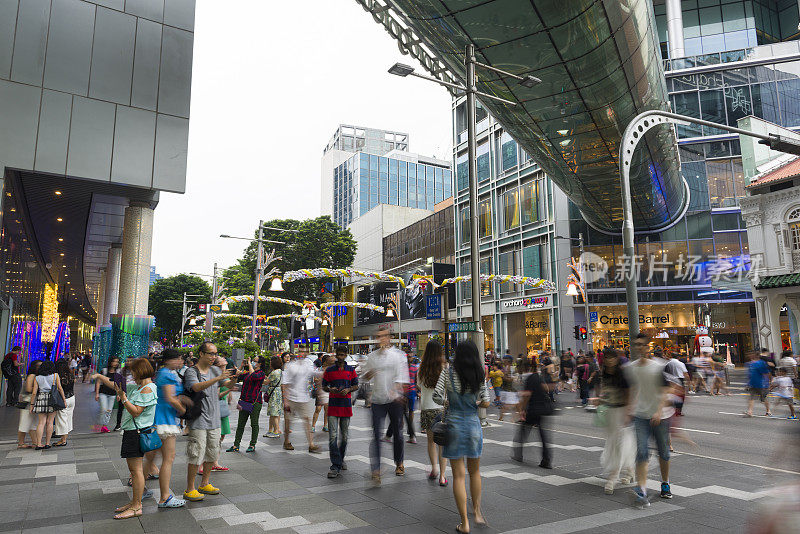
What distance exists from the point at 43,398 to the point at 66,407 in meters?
0.53

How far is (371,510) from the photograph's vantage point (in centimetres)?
593

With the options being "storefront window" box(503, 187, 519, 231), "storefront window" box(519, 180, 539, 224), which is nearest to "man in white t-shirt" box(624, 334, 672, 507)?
"storefront window" box(519, 180, 539, 224)

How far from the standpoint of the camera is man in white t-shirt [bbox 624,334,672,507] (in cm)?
605

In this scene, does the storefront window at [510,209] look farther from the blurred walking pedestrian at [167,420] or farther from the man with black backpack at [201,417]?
the blurred walking pedestrian at [167,420]

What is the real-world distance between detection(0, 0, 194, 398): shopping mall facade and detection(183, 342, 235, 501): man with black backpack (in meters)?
8.50

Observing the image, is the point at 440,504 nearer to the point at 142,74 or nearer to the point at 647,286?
the point at 142,74

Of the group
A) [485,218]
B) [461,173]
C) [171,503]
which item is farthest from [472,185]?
[461,173]

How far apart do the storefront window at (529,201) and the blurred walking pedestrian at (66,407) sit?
106 feet

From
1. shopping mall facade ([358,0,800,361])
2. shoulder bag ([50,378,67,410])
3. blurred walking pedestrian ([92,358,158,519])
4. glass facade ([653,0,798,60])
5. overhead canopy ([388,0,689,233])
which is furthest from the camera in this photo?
glass facade ([653,0,798,60])

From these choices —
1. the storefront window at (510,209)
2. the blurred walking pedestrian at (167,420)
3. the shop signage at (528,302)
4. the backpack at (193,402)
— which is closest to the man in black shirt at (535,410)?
the backpack at (193,402)

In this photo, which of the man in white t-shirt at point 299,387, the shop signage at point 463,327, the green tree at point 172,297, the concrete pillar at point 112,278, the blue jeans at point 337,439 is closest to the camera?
the blue jeans at point 337,439

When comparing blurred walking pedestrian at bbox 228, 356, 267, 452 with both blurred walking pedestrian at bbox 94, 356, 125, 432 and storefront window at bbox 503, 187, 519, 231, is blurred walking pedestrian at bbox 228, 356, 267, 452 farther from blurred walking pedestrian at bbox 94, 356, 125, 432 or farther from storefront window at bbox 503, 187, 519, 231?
storefront window at bbox 503, 187, 519, 231

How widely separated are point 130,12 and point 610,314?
33.1 m

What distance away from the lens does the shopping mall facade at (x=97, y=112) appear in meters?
12.1
